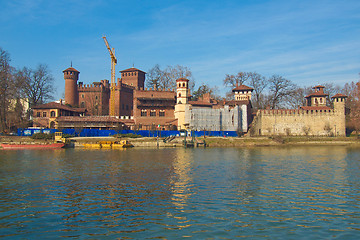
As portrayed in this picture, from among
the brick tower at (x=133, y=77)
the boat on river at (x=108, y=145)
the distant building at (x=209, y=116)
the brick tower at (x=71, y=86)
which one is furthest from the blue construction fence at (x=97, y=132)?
the brick tower at (x=133, y=77)

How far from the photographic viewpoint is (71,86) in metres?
84.9

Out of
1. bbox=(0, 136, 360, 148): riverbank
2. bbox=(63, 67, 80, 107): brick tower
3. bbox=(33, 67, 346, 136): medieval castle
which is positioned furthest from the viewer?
bbox=(63, 67, 80, 107): brick tower

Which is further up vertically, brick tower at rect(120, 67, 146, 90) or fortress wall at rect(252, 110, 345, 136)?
brick tower at rect(120, 67, 146, 90)

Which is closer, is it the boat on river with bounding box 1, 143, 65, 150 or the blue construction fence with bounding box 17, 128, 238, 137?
the boat on river with bounding box 1, 143, 65, 150

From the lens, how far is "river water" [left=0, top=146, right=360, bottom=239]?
36.6 feet

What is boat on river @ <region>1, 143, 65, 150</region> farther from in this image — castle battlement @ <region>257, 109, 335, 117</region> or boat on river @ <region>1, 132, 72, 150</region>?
castle battlement @ <region>257, 109, 335, 117</region>

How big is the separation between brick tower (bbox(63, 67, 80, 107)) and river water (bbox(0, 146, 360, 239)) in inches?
2483

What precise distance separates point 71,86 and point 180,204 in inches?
3036

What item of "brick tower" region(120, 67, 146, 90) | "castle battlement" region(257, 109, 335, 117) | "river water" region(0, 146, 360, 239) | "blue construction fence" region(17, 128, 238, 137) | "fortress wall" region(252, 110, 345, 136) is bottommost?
"river water" region(0, 146, 360, 239)

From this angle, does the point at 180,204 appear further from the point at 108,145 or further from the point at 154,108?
the point at 154,108

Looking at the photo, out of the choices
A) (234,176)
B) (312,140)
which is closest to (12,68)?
(234,176)

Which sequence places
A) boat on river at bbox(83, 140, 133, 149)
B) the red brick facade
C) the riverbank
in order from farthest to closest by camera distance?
the red brick facade → the riverbank → boat on river at bbox(83, 140, 133, 149)

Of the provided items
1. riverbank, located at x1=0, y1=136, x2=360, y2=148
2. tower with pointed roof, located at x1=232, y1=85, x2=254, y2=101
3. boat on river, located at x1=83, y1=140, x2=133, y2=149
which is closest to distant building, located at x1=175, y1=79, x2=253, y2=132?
riverbank, located at x1=0, y1=136, x2=360, y2=148

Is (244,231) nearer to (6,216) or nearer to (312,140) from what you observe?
(6,216)
